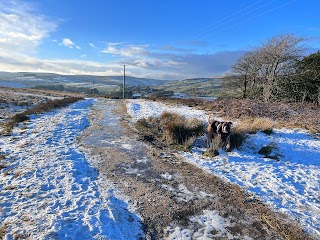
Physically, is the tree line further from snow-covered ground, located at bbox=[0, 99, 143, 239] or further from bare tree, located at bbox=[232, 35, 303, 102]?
snow-covered ground, located at bbox=[0, 99, 143, 239]

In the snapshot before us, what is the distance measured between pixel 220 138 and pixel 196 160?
1410mm

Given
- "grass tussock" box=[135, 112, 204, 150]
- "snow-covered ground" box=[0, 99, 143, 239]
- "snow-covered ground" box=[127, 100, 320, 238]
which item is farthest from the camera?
"grass tussock" box=[135, 112, 204, 150]

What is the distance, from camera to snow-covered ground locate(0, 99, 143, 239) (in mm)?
4035

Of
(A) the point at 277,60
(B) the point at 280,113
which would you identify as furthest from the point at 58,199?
(A) the point at 277,60

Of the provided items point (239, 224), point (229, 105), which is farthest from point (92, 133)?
point (229, 105)

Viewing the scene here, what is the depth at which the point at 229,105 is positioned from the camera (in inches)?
743

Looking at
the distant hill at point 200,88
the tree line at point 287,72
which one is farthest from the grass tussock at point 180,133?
the distant hill at point 200,88

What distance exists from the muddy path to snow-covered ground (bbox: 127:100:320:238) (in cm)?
35

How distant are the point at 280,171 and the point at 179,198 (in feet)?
10.9

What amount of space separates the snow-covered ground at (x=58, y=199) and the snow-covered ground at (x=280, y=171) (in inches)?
117

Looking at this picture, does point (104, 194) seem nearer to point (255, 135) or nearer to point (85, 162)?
point (85, 162)

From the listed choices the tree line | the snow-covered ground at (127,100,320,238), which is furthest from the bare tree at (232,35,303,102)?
the snow-covered ground at (127,100,320,238)

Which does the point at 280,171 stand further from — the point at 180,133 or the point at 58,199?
the point at 58,199

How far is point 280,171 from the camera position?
22.5 feet
